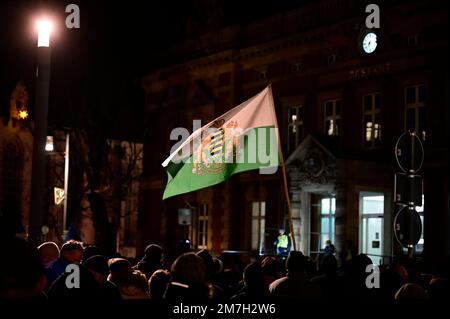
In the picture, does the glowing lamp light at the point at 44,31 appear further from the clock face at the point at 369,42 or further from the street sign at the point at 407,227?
the clock face at the point at 369,42

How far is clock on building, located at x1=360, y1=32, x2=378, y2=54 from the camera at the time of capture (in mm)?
29641

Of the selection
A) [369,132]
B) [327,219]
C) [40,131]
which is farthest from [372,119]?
[40,131]

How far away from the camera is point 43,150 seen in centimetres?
1016

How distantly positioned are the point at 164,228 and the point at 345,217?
1395 centimetres

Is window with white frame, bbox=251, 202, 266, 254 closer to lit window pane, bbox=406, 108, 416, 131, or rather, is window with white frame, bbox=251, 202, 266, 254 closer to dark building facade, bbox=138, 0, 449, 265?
dark building facade, bbox=138, 0, 449, 265

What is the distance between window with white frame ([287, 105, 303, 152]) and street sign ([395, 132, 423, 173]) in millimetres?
21533

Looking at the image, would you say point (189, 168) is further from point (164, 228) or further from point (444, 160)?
point (164, 228)

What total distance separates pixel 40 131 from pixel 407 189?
507 cm

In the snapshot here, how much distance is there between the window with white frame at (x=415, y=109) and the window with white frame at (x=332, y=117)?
3.32m

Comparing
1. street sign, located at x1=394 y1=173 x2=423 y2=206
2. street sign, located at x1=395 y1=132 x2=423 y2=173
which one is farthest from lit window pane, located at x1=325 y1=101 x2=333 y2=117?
A: street sign, located at x1=394 y1=173 x2=423 y2=206

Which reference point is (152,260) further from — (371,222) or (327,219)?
(327,219)

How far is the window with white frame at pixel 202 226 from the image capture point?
3728 cm

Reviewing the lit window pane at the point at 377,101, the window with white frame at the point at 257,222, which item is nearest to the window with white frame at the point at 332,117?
the lit window pane at the point at 377,101
